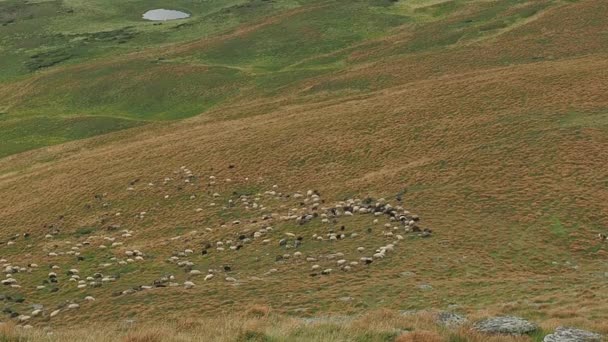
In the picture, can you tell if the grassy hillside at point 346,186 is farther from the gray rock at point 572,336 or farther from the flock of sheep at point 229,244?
the gray rock at point 572,336

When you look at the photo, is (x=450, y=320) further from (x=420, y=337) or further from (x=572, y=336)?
(x=572, y=336)

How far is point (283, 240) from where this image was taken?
32.8m

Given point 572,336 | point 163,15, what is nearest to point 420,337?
point 572,336

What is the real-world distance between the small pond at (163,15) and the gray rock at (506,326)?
15809 centimetres

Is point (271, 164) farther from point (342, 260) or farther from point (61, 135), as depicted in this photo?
point (61, 135)

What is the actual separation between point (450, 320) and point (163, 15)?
163m

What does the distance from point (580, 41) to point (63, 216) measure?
6701 centimetres

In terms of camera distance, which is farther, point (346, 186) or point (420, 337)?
point (346, 186)

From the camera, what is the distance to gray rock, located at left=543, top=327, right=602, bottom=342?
1634 centimetres

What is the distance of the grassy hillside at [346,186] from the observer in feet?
83.2

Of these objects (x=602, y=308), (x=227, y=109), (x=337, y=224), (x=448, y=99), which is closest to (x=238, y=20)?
(x=227, y=109)

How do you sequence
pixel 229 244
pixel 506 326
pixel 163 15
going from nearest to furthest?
pixel 506 326, pixel 229 244, pixel 163 15

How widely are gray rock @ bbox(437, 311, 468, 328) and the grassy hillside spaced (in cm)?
97

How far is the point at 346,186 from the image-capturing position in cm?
4047
